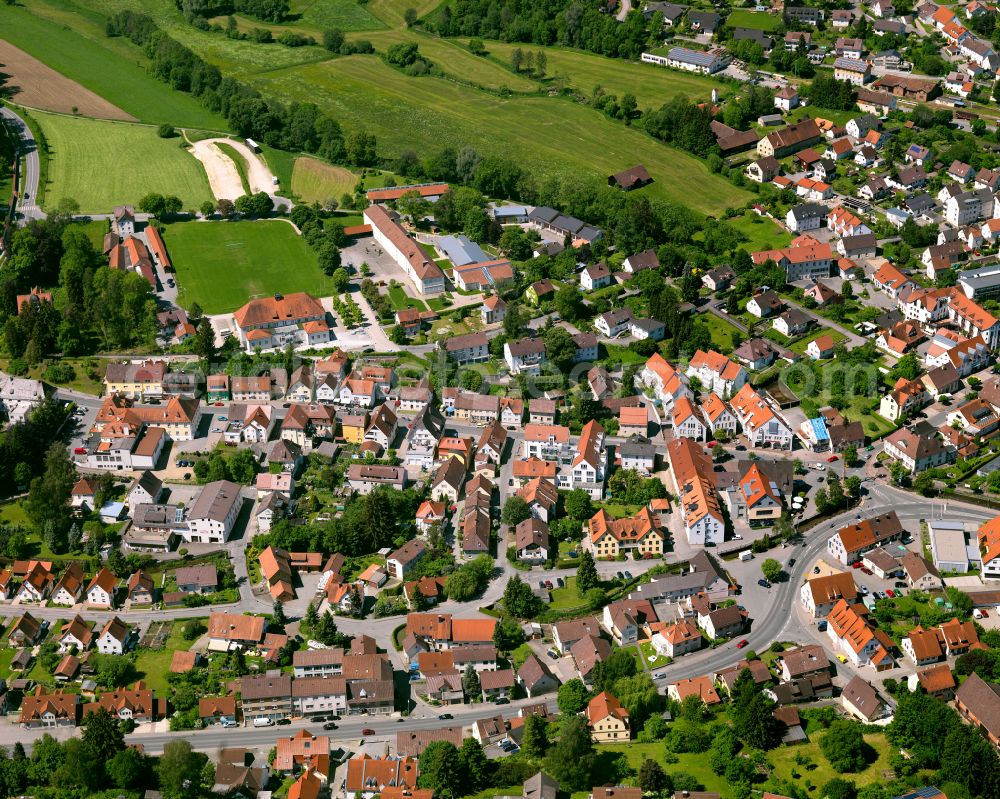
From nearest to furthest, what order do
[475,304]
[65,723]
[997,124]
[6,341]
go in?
1. [65,723]
2. [6,341]
3. [475,304]
4. [997,124]

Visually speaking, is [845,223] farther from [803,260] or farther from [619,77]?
[619,77]

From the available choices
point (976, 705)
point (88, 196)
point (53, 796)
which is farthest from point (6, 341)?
point (976, 705)

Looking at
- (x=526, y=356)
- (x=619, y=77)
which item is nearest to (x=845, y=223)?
(x=526, y=356)

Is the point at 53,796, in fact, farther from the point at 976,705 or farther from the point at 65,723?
the point at 976,705

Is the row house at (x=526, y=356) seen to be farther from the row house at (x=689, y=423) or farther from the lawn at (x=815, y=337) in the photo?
the lawn at (x=815, y=337)

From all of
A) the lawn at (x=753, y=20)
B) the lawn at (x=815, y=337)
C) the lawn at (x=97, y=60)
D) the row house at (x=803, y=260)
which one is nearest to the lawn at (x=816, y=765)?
the lawn at (x=815, y=337)

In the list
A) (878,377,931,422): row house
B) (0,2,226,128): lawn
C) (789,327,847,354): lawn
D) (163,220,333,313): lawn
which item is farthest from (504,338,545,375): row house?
(0,2,226,128): lawn

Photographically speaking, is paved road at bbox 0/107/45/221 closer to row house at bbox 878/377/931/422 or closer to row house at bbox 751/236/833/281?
row house at bbox 751/236/833/281
